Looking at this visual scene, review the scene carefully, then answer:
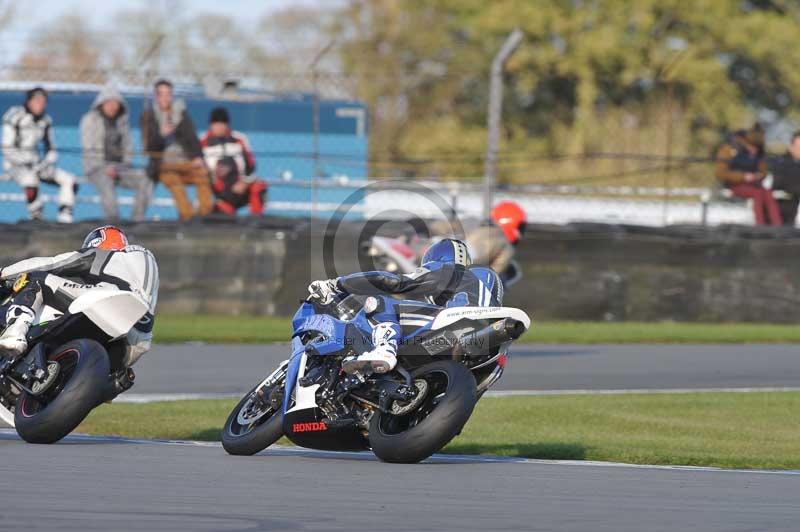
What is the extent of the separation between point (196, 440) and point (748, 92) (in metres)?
21.4

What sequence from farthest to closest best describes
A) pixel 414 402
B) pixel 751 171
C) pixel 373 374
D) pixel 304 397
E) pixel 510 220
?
1. pixel 751 171
2. pixel 510 220
3. pixel 304 397
4. pixel 373 374
5. pixel 414 402

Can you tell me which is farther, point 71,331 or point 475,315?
point 71,331

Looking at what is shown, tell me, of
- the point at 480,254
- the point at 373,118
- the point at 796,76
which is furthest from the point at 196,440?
the point at 796,76

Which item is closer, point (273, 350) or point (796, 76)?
point (273, 350)

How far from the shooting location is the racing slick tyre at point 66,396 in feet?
25.6

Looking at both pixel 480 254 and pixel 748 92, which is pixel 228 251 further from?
pixel 748 92

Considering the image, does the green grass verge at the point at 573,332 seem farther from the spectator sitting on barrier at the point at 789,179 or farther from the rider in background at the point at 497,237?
the rider in background at the point at 497,237

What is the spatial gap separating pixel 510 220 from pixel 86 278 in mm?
5688

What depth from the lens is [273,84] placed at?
18797mm

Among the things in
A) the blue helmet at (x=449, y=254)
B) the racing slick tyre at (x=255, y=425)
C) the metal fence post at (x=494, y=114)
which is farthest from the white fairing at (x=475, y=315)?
the metal fence post at (x=494, y=114)

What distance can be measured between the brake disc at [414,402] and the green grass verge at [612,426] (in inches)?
58.4

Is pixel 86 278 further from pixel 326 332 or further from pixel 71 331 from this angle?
pixel 326 332

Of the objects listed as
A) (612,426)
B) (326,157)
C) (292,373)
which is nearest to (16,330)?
(292,373)

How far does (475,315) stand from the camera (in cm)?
736
